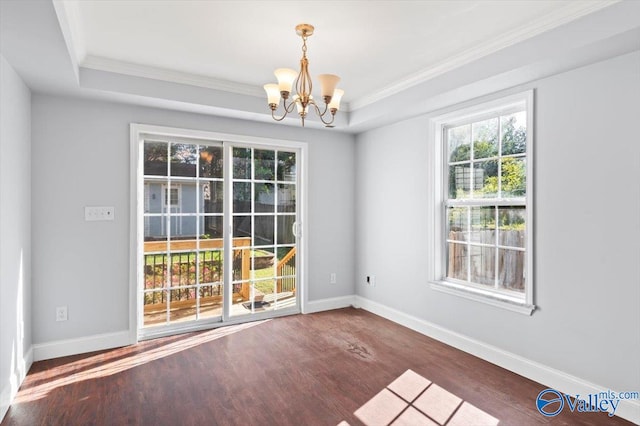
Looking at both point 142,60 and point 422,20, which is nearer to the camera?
point 422,20

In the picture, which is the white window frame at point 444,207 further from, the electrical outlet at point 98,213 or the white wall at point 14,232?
the white wall at point 14,232

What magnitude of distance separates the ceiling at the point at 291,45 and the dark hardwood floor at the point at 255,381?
232cm

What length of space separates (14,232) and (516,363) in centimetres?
396

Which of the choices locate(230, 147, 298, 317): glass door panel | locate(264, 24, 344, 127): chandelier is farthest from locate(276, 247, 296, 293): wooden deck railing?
locate(264, 24, 344, 127): chandelier

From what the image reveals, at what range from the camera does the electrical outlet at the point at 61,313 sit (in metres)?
3.25

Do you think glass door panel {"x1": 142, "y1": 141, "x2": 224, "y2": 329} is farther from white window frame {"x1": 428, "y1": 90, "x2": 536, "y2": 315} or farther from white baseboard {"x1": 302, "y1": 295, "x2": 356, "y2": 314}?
white window frame {"x1": 428, "y1": 90, "x2": 536, "y2": 315}

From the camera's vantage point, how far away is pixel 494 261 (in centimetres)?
325

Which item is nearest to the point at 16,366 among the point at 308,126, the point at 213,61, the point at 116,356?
the point at 116,356

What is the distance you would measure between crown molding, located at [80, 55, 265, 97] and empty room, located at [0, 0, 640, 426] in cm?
2

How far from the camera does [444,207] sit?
375 centimetres

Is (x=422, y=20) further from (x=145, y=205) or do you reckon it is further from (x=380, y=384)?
(x=145, y=205)

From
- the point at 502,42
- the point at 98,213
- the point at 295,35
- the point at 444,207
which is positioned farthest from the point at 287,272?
the point at 502,42

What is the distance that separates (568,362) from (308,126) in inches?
134

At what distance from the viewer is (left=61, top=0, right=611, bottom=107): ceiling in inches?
90.2
